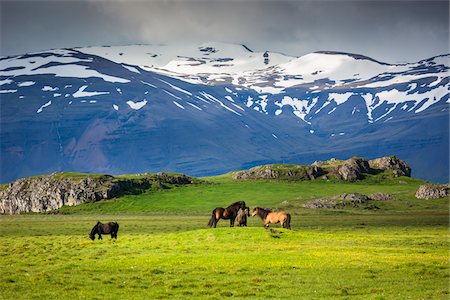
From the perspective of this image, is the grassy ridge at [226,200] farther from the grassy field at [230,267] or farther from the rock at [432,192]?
the grassy field at [230,267]

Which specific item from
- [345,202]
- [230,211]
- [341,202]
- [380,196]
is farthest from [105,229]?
[380,196]

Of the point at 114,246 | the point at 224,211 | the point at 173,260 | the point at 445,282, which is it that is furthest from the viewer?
the point at 224,211

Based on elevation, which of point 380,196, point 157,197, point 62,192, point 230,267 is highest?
point 62,192

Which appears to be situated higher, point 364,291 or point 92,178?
point 92,178

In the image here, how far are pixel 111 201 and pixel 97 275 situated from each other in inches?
5634

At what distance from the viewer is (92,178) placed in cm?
19562

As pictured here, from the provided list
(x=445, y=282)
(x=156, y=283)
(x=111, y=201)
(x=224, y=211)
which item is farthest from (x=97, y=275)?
(x=111, y=201)

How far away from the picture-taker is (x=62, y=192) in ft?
632

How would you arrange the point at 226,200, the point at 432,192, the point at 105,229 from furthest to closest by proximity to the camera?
the point at 226,200 → the point at 432,192 → the point at 105,229

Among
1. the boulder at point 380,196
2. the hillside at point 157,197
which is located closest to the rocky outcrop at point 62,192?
the hillside at point 157,197

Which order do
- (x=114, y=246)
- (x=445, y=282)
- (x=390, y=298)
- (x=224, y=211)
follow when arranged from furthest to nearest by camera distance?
(x=224, y=211) → (x=114, y=246) → (x=445, y=282) → (x=390, y=298)

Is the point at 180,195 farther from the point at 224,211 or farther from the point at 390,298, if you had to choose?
the point at 390,298

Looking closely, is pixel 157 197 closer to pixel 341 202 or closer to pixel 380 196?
pixel 341 202

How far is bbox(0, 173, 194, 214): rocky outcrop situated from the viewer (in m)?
190
